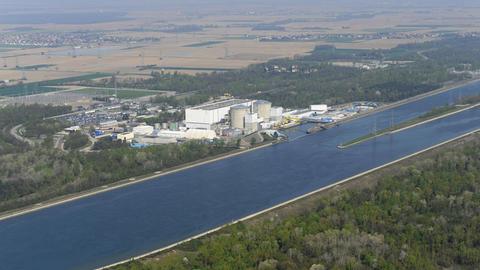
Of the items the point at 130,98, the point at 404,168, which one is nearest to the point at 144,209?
the point at 404,168

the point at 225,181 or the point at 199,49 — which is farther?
the point at 199,49

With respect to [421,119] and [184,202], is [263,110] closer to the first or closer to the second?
[421,119]

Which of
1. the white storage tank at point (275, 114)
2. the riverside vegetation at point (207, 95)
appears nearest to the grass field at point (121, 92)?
the riverside vegetation at point (207, 95)

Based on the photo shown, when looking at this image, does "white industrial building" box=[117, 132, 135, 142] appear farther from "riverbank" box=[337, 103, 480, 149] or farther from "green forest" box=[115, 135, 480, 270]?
"green forest" box=[115, 135, 480, 270]

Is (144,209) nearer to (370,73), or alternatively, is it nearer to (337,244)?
(337,244)

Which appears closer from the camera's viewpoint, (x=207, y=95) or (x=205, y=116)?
(x=205, y=116)

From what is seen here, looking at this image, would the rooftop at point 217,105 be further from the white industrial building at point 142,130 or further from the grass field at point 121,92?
the grass field at point 121,92

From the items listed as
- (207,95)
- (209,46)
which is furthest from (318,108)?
(209,46)
